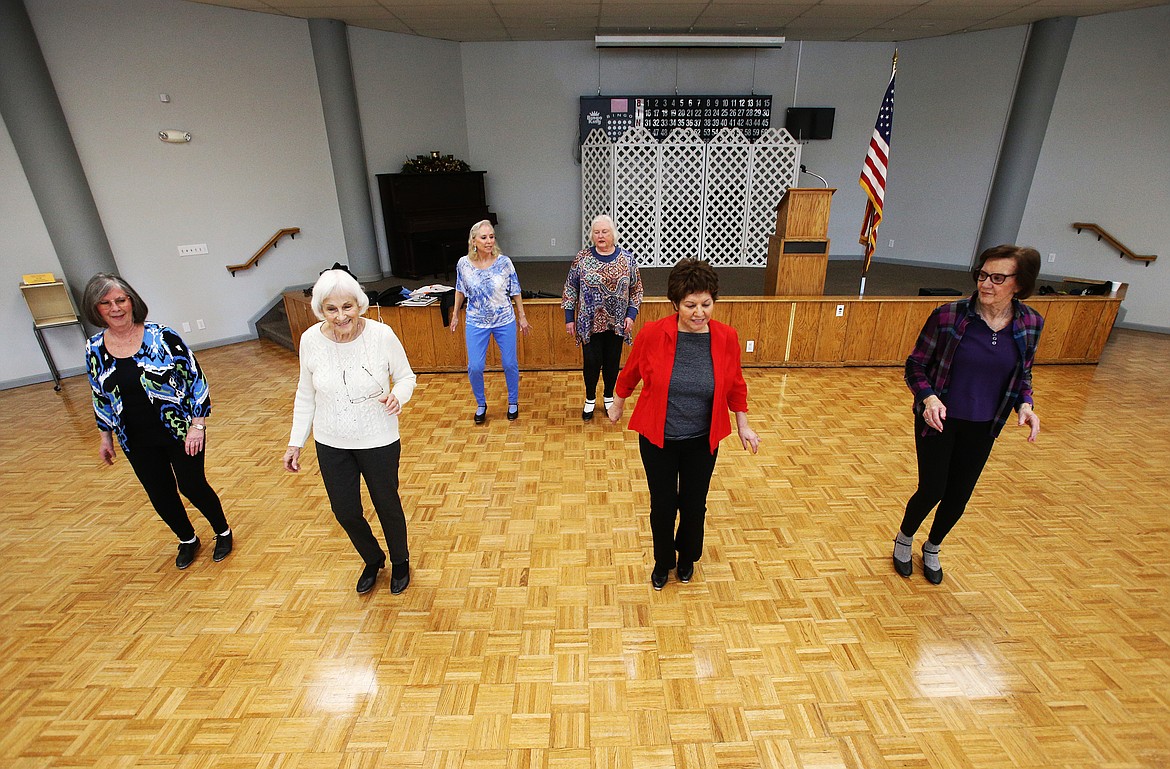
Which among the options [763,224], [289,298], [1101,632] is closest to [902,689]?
[1101,632]

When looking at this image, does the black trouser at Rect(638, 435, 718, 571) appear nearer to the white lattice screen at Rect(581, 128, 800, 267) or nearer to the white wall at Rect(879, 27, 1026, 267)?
the white lattice screen at Rect(581, 128, 800, 267)

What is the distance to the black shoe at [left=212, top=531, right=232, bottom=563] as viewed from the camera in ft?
9.08

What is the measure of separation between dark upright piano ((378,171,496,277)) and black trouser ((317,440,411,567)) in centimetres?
617

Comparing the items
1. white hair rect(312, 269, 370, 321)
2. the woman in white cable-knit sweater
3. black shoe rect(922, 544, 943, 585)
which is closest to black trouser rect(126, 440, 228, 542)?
the woman in white cable-knit sweater

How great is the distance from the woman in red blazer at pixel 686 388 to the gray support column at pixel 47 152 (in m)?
6.07

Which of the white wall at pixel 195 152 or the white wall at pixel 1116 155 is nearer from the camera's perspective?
the white wall at pixel 195 152

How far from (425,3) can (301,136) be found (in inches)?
87.1

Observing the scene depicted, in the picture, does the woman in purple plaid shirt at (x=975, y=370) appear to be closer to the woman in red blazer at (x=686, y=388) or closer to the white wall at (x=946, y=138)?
the woman in red blazer at (x=686, y=388)

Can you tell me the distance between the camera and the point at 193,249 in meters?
6.06

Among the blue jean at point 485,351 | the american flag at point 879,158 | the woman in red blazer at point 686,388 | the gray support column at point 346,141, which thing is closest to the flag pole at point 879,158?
the american flag at point 879,158

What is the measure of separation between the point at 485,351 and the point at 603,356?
0.88 metres

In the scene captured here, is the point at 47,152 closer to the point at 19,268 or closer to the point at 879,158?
the point at 19,268

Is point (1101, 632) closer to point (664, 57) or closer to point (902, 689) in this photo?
point (902, 689)

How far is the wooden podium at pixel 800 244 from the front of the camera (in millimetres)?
4965
